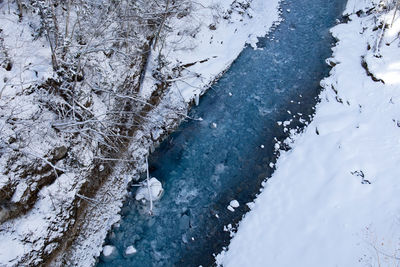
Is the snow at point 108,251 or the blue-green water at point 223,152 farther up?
the blue-green water at point 223,152

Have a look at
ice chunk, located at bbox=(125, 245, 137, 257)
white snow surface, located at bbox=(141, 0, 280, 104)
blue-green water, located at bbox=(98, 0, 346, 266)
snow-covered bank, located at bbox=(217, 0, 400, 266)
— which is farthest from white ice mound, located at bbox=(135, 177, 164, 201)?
white snow surface, located at bbox=(141, 0, 280, 104)

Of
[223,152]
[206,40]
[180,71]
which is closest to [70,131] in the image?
[223,152]

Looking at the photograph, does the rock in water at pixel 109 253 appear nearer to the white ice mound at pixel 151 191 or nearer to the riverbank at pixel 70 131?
the riverbank at pixel 70 131

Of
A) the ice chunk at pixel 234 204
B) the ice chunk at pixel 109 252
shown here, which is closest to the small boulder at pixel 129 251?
the ice chunk at pixel 109 252

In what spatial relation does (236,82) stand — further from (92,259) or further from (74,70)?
(92,259)

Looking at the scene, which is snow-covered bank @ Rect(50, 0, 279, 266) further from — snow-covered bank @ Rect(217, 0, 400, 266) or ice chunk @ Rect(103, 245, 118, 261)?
snow-covered bank @ Rect(217, 0, 400, 266)
